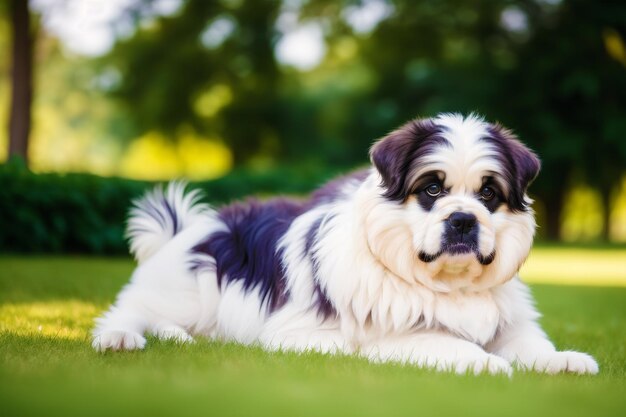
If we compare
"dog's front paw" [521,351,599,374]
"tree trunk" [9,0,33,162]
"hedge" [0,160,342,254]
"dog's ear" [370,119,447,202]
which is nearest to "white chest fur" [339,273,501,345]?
"dog's front paw" [521,351,599,374]

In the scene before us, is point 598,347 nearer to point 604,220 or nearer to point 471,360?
point 471,360

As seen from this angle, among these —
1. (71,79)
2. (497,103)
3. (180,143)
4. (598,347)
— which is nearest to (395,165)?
(598,347)

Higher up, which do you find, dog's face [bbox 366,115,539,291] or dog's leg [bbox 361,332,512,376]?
dog's face [bbox 366,115,539,291]

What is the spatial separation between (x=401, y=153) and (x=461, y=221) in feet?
1.98

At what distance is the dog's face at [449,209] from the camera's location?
4.26 metres

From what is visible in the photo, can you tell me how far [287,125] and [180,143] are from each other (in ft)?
16.3

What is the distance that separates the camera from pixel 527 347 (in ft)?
14.6

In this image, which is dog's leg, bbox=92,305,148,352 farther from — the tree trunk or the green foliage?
the green foliage

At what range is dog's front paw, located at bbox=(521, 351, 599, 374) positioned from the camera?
4.21 m

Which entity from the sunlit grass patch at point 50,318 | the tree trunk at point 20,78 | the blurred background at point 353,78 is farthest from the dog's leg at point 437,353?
the blurred background at point 353,78

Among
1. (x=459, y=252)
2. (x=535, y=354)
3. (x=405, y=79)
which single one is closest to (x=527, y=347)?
(x=535, y=354)

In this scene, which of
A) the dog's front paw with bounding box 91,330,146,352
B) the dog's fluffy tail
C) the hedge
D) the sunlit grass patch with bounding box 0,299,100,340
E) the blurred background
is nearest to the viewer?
the dog's front paw with bounding box 91,330,146,352

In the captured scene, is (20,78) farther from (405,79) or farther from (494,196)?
(405,79)

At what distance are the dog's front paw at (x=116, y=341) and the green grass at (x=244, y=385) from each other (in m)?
0.07
